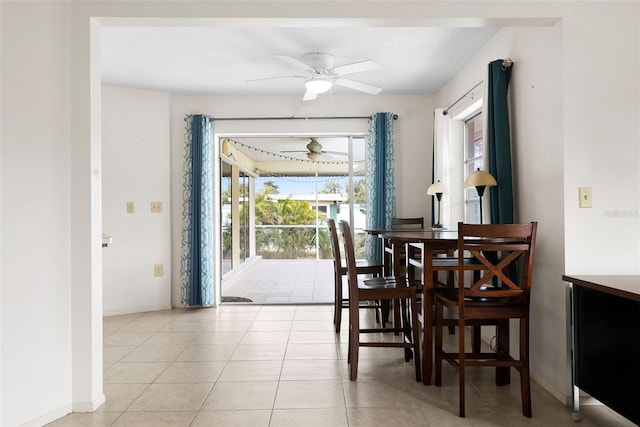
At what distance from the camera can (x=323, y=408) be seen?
226 centimetres

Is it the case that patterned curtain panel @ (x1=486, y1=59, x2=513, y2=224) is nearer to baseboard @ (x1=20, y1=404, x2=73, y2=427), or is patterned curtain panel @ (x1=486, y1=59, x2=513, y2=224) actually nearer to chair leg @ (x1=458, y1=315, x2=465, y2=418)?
chair leg @ (x1=458, y1=315, x2=465, y2=418)

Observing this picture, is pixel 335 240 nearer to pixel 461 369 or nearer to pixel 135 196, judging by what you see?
pixel 461 369

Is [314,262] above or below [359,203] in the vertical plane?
below

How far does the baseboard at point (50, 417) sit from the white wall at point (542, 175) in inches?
107

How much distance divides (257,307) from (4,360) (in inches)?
117

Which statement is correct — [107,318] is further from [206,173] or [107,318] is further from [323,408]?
[323,408]

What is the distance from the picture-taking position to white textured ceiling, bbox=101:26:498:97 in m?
3.19

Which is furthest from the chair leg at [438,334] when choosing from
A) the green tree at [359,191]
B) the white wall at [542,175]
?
the green tree at [359,191]

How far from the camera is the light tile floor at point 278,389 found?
2148mm

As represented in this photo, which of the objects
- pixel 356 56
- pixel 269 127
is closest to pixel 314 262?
pixel 269 127

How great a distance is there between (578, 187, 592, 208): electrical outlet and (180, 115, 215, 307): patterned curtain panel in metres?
3.64

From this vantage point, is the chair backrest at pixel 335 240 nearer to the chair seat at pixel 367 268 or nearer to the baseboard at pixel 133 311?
the chair seat at pixel 367 268

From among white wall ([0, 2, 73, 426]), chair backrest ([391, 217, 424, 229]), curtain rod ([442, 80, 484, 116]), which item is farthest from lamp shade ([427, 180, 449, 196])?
white wall ([0, 2, 73, 426])

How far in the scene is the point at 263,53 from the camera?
357 centimetres
